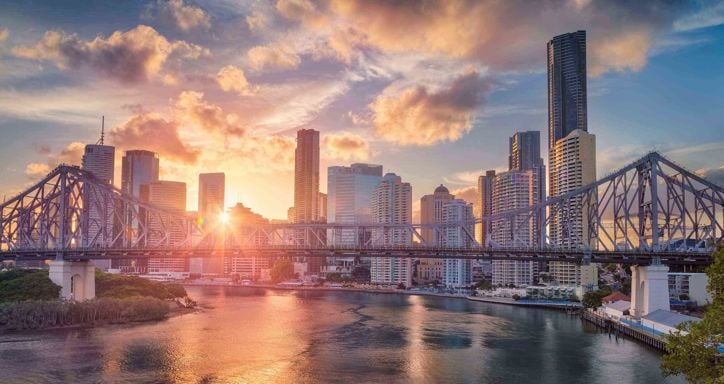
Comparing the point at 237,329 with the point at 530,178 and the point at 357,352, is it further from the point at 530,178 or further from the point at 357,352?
the point at 530,178

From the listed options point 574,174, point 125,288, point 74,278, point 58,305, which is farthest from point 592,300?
point 74,278

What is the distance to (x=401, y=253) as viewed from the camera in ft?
266

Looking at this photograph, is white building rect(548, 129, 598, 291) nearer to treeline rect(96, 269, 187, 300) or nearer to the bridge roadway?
the bridge roadway

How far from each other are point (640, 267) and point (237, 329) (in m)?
48.3

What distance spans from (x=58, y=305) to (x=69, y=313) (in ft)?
5.27

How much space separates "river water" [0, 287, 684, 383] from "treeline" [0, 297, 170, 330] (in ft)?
11.3

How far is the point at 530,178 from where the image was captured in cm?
18375

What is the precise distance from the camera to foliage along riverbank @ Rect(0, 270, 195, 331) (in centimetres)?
6581

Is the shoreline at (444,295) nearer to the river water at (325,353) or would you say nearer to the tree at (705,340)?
the river water at (325,353)

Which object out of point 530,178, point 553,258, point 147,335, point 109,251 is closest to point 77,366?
point 147,335

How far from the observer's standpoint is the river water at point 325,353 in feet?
144

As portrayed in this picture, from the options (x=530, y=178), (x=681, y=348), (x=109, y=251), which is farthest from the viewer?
(x=530, y=178)

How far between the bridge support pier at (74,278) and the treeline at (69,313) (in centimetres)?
879

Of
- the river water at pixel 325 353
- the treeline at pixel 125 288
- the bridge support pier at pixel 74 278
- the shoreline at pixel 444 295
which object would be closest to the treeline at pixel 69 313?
the river water at pixel 325 353
